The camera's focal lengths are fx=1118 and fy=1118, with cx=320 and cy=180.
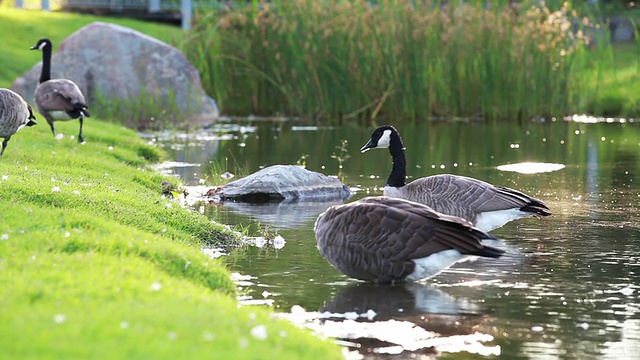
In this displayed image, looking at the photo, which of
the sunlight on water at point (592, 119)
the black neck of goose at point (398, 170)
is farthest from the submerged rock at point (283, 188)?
the sunlight on water at point (592, 119)

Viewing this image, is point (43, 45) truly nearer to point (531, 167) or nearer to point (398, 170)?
point (531, 167)

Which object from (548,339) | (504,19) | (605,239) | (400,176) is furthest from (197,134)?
(548,339)

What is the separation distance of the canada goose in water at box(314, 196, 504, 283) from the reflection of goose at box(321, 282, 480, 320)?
13 centimetres

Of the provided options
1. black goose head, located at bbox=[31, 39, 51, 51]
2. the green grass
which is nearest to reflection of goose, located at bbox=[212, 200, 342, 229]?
the green grass

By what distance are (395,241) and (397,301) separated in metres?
0.57

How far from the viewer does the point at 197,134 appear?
92.5 ft

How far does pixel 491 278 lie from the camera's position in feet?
37.5

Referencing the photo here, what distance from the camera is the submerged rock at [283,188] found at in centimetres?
1733

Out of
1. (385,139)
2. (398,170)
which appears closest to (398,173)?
(398,170)

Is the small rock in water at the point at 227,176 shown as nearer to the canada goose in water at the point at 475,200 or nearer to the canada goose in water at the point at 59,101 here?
the canada goose in water at the point at 59,101

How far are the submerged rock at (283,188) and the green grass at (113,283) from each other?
105 inches

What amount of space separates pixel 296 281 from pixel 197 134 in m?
17.4

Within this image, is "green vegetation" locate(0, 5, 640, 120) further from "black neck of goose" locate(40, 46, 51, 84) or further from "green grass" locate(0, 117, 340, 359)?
Result: "green grass" locate(0, 117, 340, 359)

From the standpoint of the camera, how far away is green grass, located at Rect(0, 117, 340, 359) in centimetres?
696
